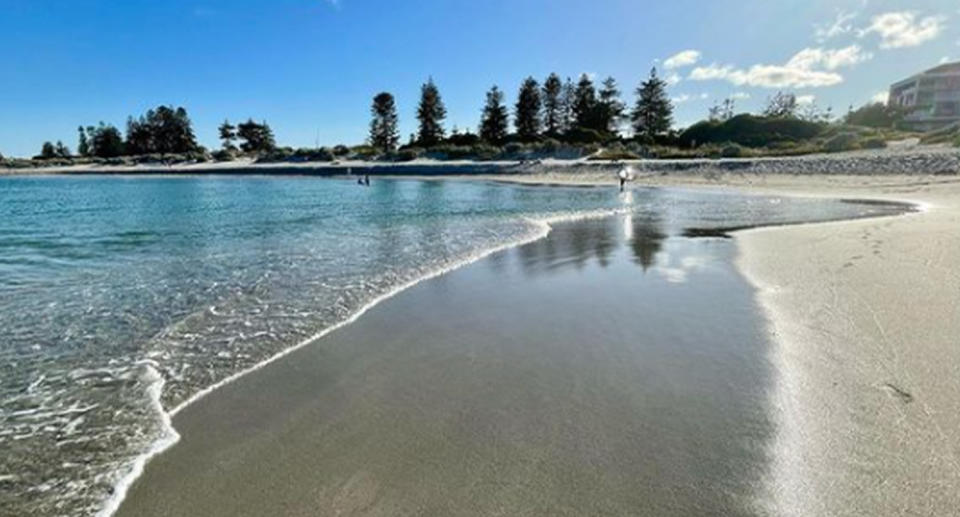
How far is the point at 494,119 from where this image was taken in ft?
293

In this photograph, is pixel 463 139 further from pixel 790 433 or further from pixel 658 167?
pixel 790 433

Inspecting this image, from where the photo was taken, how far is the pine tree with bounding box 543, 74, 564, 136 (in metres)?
87.4

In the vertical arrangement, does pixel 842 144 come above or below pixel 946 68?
below

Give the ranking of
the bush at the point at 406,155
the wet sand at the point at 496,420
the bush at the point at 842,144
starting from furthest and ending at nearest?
the bush at the point at 406,155
the bush at the point at 842,144
the wet sand at the point at 496,420

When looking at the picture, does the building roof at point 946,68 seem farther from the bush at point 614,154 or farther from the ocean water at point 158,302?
the ocean water at point 158,302

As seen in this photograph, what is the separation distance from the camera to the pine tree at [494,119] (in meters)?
88.5

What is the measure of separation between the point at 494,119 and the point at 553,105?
1042 cm

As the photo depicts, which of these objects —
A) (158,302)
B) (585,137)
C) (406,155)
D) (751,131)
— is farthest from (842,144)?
(406,155)

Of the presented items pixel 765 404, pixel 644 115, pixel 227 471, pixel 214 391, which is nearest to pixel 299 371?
pixel 214 391

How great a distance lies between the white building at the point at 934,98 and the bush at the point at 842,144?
33.2m

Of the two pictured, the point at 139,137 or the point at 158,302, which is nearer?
the point at 158,302

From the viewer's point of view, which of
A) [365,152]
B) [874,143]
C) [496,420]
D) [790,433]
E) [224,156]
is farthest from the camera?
[224,156]

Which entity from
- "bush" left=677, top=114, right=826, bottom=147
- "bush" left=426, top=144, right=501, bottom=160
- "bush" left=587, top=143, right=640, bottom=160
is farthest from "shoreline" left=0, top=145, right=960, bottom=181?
"bush" left=677, top=114, right=826, bottom=147

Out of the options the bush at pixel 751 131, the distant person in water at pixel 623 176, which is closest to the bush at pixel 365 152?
the bush at pixel 751 131
